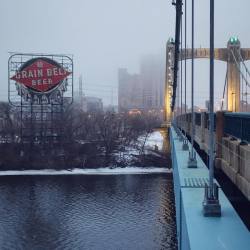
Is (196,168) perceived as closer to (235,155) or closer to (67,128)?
(235,155)

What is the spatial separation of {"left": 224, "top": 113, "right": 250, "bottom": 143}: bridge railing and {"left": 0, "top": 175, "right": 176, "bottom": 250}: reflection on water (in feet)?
41.0

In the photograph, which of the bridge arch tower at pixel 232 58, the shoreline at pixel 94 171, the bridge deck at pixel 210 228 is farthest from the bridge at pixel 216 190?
the shoreline at pixel 94 171

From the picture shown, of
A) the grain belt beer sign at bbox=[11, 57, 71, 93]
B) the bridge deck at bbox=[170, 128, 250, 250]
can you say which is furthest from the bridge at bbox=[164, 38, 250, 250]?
the grain belt beer sign at bbox=[11, 57, 71, 93]

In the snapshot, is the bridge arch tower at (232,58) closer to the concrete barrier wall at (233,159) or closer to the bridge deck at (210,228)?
the concrete barrier wall at (233,159)

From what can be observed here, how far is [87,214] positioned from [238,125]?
2039cm

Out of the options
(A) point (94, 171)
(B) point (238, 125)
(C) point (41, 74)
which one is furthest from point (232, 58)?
(B) point (238, 125)

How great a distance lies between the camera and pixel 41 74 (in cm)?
5012

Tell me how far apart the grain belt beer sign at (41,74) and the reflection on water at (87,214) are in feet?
41.1

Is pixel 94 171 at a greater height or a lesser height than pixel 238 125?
lesser

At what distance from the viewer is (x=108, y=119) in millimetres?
66000

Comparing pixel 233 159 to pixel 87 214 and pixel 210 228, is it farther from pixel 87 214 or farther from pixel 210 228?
pixel 87 214

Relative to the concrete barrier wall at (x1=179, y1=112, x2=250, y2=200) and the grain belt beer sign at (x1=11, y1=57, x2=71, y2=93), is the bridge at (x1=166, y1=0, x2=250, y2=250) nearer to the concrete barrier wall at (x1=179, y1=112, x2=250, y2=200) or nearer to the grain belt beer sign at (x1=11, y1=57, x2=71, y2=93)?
the concrete barrier wall at (x1=179, y1=112, x2=250, y2=200)

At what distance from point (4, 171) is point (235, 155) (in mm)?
43029

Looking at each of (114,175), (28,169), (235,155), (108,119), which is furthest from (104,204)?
(108,119)
